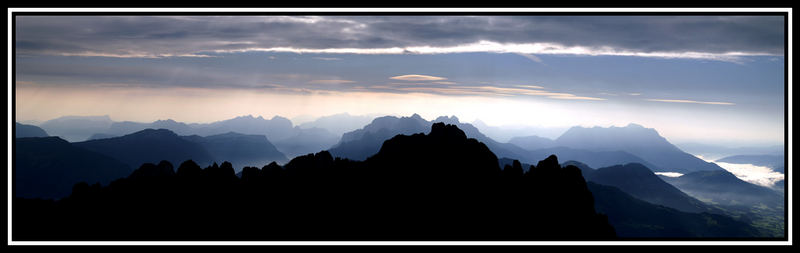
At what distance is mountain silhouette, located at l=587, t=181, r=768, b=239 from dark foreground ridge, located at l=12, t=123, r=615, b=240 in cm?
15365

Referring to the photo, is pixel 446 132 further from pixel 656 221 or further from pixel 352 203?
pixel 656 221

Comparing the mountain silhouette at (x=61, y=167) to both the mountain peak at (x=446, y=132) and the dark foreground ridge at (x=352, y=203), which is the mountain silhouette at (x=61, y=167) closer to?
the dark foreground ridge at (x=352, y=203)

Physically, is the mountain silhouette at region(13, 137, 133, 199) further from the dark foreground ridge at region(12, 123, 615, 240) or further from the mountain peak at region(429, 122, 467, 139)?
the mountain peak at region(429, 122, 467, 139)

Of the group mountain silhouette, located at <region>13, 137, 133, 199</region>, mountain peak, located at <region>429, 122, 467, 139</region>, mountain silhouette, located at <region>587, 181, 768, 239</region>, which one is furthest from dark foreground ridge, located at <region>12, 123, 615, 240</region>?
mountain silhouette, located at <region>587, 181, 768, 239</region>

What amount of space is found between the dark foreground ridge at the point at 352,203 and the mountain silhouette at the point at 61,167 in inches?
4554

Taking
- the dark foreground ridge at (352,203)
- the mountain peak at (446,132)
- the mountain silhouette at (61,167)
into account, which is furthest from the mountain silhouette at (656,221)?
the mountain silhouette at (61,167)

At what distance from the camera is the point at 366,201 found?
1308 inches

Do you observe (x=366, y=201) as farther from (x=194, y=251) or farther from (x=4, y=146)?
(x=4, y=146)

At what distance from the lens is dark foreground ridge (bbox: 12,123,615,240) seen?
28.6 metres

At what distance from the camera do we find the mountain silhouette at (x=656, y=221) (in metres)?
168

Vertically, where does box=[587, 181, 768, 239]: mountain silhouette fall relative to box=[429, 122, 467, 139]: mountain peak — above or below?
below

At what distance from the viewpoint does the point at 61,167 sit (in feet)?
520
